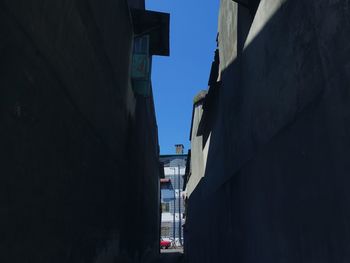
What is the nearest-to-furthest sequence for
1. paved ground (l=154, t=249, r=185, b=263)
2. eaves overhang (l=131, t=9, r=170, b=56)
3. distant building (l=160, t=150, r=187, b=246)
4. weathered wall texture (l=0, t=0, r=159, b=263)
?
1. weathered wall texture (l=0, t=0, r=159, b=263)
2. eaves overhang (l=131, t=9, r=170, b=56)
3. paved ground (l=154, t=249, r=185, b=263)
4. distant building (l=160, t=150, r=187, b=246)

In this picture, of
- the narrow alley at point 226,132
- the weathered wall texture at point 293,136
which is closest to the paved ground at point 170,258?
the narrow alley at point 226,132

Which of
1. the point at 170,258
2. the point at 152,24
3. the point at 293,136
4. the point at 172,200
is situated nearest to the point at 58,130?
the point at 293,136

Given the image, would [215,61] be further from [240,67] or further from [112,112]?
[112,112]

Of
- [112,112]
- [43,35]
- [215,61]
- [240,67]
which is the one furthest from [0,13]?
[215,61]

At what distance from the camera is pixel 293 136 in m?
3.34

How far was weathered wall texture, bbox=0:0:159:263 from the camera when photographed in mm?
2430

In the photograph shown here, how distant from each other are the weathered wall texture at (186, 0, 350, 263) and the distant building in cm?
3493

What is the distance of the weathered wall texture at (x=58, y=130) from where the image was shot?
243 cm

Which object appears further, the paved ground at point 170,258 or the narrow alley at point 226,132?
the paved ground at point 170,258

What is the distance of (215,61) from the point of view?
9266 mm

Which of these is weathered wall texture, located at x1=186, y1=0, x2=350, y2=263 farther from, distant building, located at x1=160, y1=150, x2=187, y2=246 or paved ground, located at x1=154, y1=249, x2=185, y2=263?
distant building, located at x1=160, y1=150, x2=187, y2=246

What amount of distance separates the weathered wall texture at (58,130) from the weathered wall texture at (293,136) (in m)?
2.25

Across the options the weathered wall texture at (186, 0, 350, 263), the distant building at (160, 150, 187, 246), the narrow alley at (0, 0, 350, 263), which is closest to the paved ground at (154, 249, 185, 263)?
the narrow alley at (0, 0, 350, 263)

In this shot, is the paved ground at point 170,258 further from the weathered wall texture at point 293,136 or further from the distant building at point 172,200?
the distant building at point 172,200
